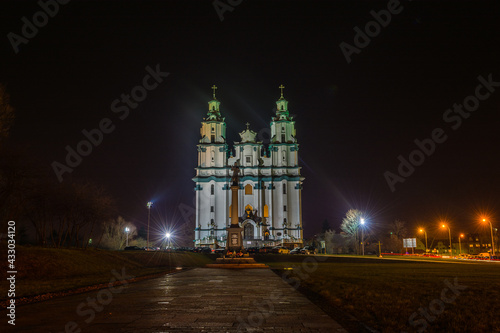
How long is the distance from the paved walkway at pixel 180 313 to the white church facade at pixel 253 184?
73.7 metres

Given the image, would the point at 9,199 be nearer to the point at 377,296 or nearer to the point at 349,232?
the point at 377,296

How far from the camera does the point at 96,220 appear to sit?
37.9m

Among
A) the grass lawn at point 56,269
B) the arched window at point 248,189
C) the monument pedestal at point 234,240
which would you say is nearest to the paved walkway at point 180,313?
the grass lawn at point 56,269

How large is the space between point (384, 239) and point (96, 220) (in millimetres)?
82291

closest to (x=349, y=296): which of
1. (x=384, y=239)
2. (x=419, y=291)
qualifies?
(x=419, y=291)

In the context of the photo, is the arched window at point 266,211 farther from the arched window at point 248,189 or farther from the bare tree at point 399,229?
the bare tree at point 399,229

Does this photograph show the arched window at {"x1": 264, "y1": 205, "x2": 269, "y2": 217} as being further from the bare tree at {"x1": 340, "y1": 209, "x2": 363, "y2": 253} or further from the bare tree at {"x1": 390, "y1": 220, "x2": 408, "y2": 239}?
the bare tree at {"x1": 390, "y1": 220, "x2": 408, "y2": 239}

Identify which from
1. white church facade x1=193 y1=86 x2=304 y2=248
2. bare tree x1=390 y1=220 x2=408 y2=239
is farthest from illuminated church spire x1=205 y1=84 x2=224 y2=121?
bare tree x1=390 y1=220 x2=408 y2=239

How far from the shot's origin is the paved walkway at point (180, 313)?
804cm

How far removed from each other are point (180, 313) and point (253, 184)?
273ft

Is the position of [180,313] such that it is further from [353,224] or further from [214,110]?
[214,110]

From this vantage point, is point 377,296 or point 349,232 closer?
point 377,296

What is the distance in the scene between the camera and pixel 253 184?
92875mm

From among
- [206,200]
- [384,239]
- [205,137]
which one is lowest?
[384,239]
